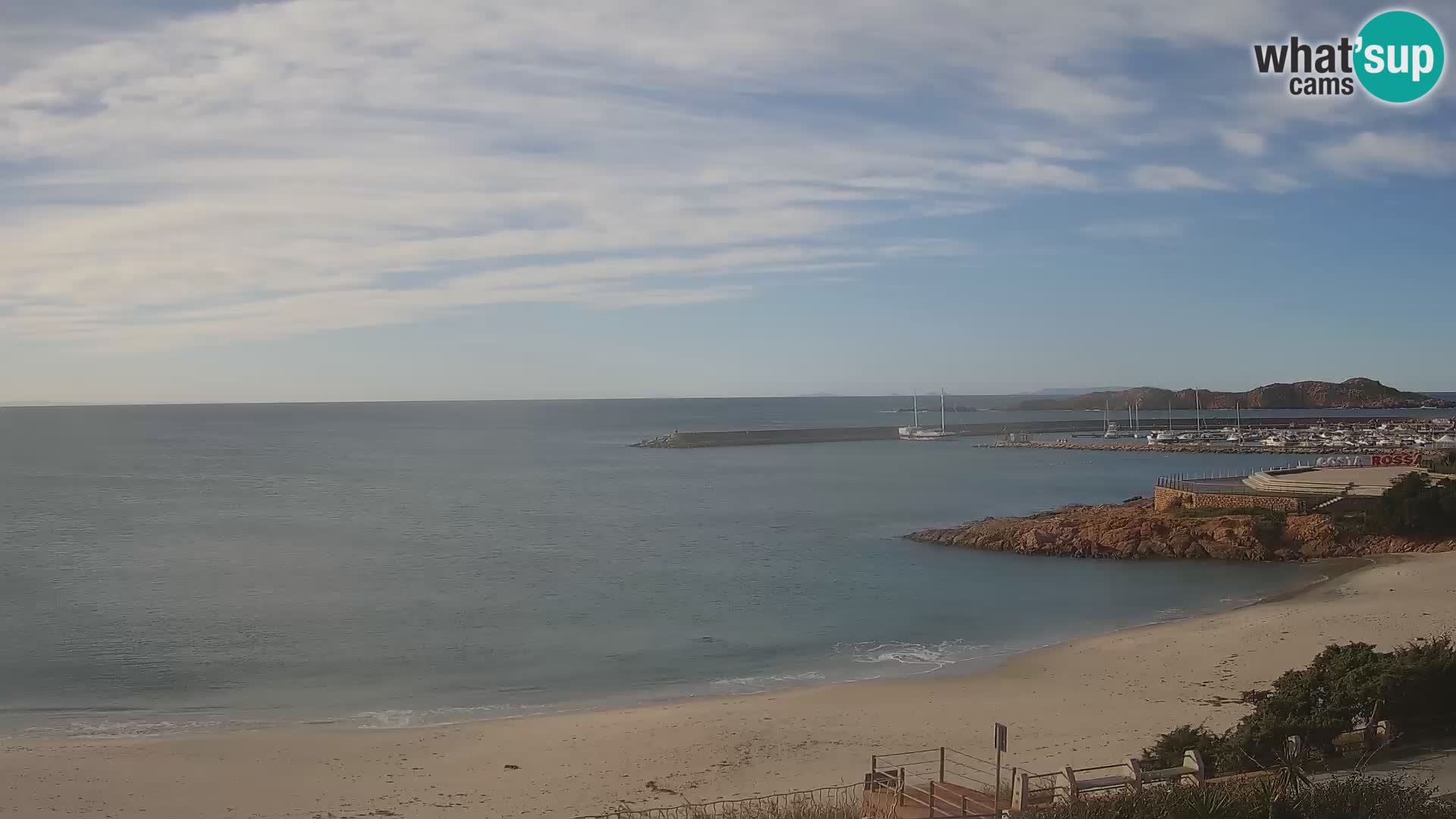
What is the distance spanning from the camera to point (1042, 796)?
10898mm

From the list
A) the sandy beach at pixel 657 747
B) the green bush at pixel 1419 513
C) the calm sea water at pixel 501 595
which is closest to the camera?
the sandy beach at pixel 657 747

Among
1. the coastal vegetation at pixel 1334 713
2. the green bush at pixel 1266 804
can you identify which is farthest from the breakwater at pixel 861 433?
the green bush at pixel 1266 804

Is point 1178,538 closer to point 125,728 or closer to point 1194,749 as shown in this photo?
point 1194,749

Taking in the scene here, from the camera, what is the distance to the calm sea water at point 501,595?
2142 centimetres

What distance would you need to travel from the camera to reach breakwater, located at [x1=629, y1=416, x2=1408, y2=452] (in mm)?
114812

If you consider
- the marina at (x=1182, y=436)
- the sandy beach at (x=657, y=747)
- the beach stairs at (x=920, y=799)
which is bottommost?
the sandy beach at (x=657, y=747)

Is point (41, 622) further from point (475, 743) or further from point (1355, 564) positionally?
point (1355, 564)

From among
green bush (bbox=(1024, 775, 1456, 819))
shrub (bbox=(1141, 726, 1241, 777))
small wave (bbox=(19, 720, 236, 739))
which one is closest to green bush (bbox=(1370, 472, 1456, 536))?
shrub (bbox=(1141, 726, 1241, 777))

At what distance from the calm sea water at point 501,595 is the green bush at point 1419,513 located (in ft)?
13.8

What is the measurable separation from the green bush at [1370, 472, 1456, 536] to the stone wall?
2.78 metres

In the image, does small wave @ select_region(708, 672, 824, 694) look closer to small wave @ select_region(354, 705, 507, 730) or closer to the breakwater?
small wave @ select_region(354, 705, 507, 730)

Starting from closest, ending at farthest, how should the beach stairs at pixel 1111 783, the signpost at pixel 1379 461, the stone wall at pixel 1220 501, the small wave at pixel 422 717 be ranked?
1. the beach stairs at pixel 1111 783
2. the small wave at pixel 422 717
3. the stone wall at pixel 1220 501
4. the signpost at pixel 1379 461

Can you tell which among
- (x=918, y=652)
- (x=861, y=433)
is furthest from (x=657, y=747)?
(x=861, y=433)

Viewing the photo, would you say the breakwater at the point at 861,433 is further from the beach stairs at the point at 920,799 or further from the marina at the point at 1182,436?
the beach stairs at the point at 920,799
